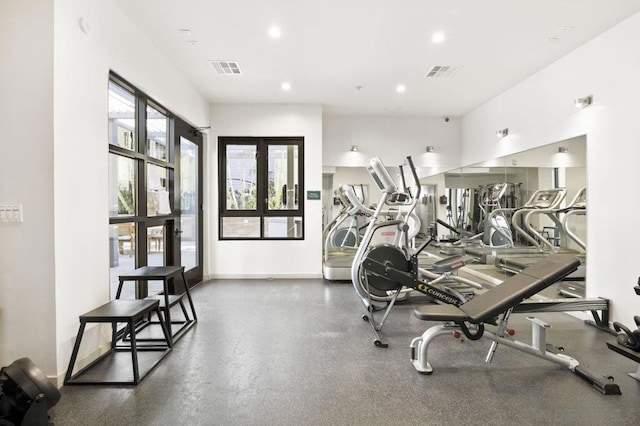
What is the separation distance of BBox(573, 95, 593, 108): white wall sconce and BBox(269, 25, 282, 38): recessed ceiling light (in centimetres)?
349

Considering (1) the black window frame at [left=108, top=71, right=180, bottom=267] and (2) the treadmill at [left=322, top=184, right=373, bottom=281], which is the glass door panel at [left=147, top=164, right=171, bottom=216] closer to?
(1) the black window frame at [left=108, top=71, right=180, bottom=267]

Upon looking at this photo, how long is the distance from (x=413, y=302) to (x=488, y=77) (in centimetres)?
349

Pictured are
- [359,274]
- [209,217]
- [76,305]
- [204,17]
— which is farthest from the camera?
[209,217]

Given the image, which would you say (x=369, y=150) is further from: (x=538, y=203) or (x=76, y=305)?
(x=76, y=305)

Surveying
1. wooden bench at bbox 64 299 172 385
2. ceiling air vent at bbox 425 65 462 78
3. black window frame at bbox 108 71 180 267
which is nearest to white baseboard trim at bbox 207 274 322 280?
black window frame at bbox 108 71 180 267

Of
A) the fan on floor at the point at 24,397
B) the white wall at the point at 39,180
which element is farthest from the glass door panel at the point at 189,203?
the fan on floor at the point at 24,397

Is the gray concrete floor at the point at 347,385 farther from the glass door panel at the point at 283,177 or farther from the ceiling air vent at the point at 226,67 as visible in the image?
the ceiling air vent at the point at 226,67

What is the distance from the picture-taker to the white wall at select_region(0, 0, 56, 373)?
7.55ft

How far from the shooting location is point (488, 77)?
189 inches

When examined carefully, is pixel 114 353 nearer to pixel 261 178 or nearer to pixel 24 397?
pixel 24 397

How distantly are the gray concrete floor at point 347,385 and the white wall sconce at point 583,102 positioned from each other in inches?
98.8

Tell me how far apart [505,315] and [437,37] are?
3.00 m

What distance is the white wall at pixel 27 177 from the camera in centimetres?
230

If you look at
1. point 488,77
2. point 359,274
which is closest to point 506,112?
point 488,77
